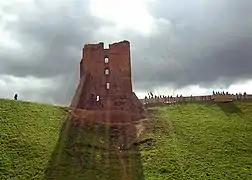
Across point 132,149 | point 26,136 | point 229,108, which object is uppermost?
point 229,108

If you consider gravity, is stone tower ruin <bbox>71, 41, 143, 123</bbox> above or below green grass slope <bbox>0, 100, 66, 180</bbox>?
above

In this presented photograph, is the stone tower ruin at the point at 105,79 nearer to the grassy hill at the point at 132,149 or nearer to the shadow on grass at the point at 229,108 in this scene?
the grassy hill at the point at 132,149

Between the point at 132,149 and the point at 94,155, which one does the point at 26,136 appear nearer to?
the point at 94,155

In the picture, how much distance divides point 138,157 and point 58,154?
5.90 m

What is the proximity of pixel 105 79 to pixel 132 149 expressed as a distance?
13.7 m

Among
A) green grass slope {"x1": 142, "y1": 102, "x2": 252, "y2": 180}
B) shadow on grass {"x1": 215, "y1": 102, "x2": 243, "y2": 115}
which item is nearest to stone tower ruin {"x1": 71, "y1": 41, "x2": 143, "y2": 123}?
green grass slope {"x1": 142, "y1": 102, "x2": 252, "y2": 180}

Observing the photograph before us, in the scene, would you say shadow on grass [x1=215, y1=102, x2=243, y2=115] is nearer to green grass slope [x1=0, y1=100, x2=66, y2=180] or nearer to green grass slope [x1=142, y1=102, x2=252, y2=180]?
green grass slope [x1=142, y1=102, x2=252, y2=180]

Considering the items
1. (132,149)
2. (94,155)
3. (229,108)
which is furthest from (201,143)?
(229,108)

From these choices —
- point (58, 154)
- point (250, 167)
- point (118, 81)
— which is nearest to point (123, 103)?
point (118, 81)

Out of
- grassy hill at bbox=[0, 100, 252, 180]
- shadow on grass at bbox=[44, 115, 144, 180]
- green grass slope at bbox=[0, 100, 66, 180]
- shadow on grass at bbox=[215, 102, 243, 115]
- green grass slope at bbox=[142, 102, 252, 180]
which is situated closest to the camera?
green grass slope at bbox=[0, 100, 66, 180]

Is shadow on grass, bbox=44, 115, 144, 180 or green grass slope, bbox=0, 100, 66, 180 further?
shadow on grass, bbox=44, 115, 144, 180

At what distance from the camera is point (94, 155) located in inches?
1384

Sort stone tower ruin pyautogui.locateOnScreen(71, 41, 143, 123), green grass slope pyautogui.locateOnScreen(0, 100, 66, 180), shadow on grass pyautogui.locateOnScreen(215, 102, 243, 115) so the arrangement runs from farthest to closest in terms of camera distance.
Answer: stone tower ruin pyautogui.locateOnScreen(71, 41, 143, 123)
shadow on grass pyautogui.locateOnScreen(215, 102, 243, 115)
green grass slope pyautogui.locateOnScreen(0, 100, 66, 180)

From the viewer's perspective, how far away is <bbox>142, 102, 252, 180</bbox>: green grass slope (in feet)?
108
